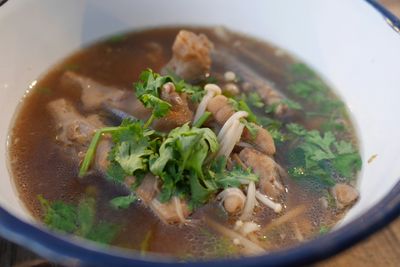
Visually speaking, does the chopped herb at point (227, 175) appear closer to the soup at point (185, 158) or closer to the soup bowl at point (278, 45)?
the soup at point (185, 158)

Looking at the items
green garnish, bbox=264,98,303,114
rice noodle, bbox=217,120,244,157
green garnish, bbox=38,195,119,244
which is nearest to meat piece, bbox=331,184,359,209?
rice noodle, bbox=217,120,244,157

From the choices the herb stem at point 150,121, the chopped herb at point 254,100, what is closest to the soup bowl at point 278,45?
the chopped herb at point 254,100

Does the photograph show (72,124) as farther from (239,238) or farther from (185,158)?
(239,238)

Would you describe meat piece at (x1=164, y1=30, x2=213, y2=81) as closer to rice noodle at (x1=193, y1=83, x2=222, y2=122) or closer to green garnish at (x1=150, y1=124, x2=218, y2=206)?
rice noodle at (x1=193, y1=83, x2=222, y2=122)

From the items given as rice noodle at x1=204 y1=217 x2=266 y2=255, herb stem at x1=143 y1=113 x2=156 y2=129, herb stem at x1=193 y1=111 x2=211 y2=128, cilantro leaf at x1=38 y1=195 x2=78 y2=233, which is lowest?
cilantro leaf at x1=38 y1=195 x2=78 y2=233

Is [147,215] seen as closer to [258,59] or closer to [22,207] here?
[22,207]

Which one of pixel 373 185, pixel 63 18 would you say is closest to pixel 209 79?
pixel 63 18
